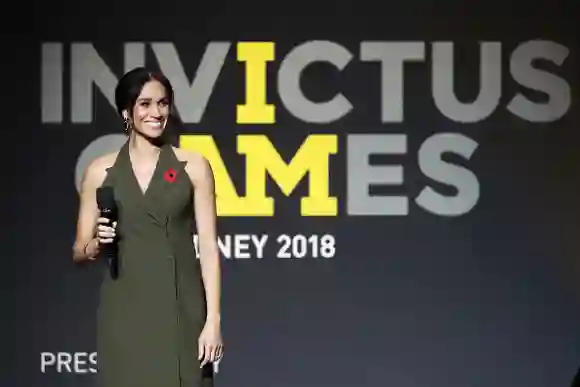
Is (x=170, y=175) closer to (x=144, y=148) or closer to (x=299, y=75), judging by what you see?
(x=144, y=148)

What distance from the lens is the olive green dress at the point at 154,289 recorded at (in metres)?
2.67

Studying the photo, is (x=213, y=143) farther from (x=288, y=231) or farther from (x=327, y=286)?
(x=327, y=286)

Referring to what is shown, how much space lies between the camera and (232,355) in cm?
447

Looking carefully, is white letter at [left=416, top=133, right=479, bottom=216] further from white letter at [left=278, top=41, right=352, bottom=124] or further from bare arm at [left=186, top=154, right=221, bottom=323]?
bare arm at [left=186, top=154, right=221, bottom=323]

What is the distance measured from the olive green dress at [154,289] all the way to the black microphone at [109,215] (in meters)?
0.02

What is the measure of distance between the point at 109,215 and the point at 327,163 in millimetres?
1943

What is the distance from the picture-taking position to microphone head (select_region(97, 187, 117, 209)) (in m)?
2.59

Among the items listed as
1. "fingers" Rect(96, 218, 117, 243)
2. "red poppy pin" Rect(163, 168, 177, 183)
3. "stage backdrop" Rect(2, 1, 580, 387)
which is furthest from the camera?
"stage backdrop" Rect(2, 1, 580, 387)

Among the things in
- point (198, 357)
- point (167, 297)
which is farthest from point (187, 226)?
point (198, 357)

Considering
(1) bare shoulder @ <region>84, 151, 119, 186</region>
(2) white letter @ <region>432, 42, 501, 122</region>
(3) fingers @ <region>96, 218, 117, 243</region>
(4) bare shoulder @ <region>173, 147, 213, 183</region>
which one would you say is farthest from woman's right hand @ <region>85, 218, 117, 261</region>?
(2) white letter @ <region>432, 42, 501, 122</region>

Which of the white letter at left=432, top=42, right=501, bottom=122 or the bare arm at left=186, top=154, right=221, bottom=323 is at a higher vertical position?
the white letter at left=432, top=42, right=501, bottom=122

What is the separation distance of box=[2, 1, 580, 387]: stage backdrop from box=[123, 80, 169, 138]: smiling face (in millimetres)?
1633

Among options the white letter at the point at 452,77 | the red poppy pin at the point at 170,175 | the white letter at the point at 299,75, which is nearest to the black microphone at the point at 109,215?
the red poppy pin at the point at 170,175

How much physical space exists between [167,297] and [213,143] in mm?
1776
